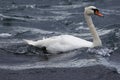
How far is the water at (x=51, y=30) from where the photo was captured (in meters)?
13.0

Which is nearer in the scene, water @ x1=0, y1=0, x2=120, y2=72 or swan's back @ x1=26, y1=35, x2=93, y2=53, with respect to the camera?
water @ x1=0, y1=0, x2=120, y2=72

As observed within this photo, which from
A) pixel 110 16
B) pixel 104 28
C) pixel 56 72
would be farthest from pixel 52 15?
pixel 56 72

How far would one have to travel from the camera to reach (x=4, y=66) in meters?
12.4

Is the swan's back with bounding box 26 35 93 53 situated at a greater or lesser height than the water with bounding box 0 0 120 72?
greater

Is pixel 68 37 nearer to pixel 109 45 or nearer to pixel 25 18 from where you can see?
pixel 109 45

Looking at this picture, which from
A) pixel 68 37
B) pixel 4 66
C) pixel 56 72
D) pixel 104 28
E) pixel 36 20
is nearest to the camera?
pixel 56 72

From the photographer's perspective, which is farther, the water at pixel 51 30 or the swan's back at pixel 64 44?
the swan's back at pixel 64 44

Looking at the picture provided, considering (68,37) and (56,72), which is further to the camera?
(68,37)

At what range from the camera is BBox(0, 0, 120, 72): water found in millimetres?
13000

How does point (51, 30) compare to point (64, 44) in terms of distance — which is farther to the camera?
point (51, 30)

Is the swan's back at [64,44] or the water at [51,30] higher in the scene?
the swan's back at [64,44]

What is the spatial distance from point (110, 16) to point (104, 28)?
10.7ft

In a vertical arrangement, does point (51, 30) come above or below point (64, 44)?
below

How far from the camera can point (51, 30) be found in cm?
1953
